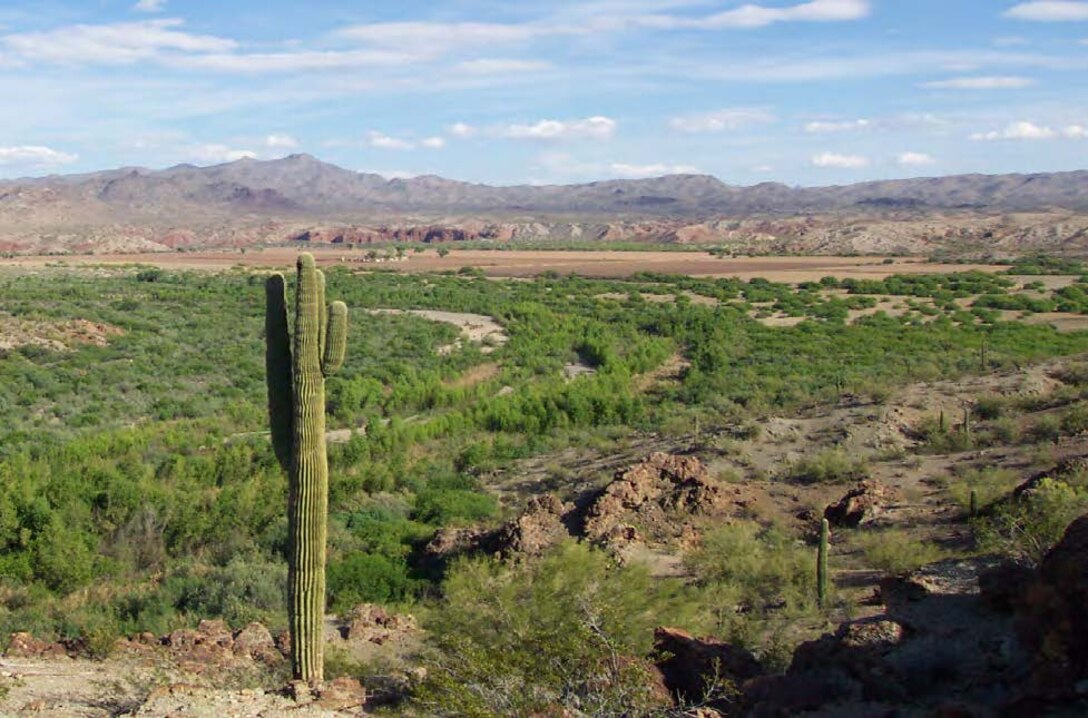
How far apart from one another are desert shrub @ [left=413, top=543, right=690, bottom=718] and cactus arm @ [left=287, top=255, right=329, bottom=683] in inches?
53.1

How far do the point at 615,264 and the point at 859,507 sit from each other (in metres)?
82.1

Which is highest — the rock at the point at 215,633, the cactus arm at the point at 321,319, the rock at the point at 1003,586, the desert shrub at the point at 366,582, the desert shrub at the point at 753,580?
the cactus arm at the point at 321,319

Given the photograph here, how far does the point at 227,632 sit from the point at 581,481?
8.98 m

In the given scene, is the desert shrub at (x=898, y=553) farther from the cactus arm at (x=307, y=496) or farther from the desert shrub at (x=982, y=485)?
the cactus arm at (x=307, y=496)

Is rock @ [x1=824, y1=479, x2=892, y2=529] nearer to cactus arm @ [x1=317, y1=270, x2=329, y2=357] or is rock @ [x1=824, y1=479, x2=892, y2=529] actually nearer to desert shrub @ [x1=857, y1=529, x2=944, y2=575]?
desert shrub @ [x1=857, y1=529, x2=944, y2=575]

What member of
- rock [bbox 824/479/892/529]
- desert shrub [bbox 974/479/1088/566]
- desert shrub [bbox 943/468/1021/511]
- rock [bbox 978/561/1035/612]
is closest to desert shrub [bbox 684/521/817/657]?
rock [bbox 824/479/892/529]

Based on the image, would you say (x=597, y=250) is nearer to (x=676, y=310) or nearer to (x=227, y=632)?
(x=676, y=310)

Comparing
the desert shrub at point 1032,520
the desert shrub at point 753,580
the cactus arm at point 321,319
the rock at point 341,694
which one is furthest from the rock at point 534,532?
the desert shrub at point 1032,520

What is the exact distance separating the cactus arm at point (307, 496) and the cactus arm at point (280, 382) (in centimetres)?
22

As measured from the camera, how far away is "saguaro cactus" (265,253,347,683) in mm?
10625

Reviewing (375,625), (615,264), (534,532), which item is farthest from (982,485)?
(615,264)

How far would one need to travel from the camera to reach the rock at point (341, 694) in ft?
32.0

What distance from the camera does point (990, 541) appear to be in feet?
42.3

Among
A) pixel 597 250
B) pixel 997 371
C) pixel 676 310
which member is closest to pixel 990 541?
pixel 997 371
